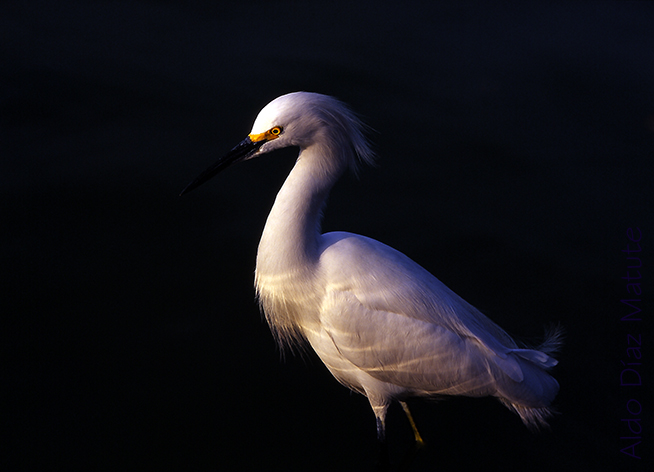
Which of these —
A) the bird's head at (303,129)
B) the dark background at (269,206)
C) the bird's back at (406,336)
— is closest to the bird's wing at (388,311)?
the bird's back at (406,336)

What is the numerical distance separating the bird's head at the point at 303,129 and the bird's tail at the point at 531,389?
42.1 inches

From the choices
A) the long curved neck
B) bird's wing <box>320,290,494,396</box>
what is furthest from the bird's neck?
bird's wing <box>320,290,494,396</box>

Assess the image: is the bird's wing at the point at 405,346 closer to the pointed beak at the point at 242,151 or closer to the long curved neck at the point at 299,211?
the long curved neck at the point at 299,211

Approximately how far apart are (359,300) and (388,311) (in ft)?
0.40

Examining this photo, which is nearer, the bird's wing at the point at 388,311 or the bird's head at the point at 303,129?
the bird's head at the point at 303,129

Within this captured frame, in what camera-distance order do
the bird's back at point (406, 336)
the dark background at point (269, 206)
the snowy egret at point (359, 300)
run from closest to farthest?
the snowy egret at point (359, 300), the bird's back at point (406, 336), the dark background at point (269, 206)

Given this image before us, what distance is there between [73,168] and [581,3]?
464 cm

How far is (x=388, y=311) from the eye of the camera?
2178 mm

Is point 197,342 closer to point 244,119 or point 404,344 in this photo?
point 404,344

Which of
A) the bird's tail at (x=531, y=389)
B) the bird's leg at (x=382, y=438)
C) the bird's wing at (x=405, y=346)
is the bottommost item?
the bird's leg at (x=382, y=438)

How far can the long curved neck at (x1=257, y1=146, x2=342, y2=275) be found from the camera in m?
2.07

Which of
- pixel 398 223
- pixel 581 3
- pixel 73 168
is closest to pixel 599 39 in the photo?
pixel 581 3

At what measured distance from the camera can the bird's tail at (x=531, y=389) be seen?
87.8 inches

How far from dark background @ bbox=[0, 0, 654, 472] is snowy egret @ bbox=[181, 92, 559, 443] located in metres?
0.46
